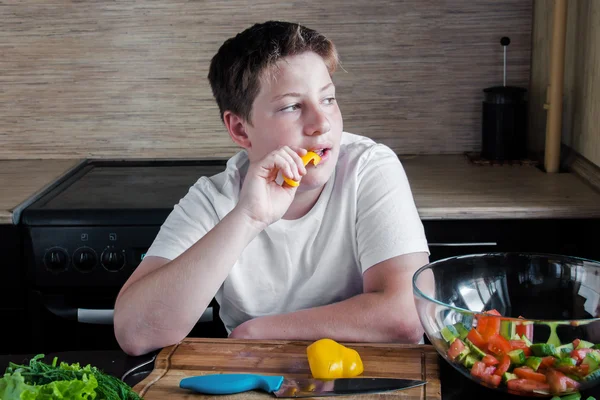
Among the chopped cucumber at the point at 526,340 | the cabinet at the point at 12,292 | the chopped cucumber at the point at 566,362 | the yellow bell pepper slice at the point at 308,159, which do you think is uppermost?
the yellow bell pepper slice at the point at 308,159

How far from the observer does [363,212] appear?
1879 mm

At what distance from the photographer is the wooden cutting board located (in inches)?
50.2

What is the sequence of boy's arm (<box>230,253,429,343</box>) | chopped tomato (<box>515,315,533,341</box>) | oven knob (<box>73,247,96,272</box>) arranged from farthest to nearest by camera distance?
oven knob (<box>73,247,96,272</box>)
boy's arm (<box>230,253,429,343</box>)
chopped tomato (<box>515,315,533,341</box>)

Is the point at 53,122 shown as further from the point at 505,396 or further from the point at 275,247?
the point at 505,396

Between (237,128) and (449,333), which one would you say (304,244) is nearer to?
(237,128)

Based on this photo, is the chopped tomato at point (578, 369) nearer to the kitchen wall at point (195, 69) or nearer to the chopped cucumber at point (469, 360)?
the chopped cucumber at point (469, 360)

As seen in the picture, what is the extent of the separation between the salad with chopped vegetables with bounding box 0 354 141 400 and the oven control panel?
1254 mm

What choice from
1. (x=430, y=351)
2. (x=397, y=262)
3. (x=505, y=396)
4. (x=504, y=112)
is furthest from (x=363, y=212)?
(x=504, y=112)

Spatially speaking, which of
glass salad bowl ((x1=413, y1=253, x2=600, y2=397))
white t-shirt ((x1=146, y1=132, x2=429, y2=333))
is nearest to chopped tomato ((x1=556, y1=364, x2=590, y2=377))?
glass salad bowl ((x1=413, y1=253, x2=600, y2=397))

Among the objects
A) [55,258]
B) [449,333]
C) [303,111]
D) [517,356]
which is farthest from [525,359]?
[55,258]

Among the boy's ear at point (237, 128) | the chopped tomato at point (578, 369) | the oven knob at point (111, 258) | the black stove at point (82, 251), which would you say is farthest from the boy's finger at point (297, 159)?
the oven knob at point (111, 258)

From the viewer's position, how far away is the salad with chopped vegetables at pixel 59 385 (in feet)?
3.22

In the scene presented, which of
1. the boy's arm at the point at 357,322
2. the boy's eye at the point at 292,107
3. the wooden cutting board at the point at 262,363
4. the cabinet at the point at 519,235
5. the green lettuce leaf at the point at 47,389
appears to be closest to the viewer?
the green lettuce leaf at the point at 47,389

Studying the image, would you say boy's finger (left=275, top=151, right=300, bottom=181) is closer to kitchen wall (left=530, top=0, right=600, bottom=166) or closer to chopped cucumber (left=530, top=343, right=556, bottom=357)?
chopped cucumber (left=530, top=343, right=556, bottom=357)
